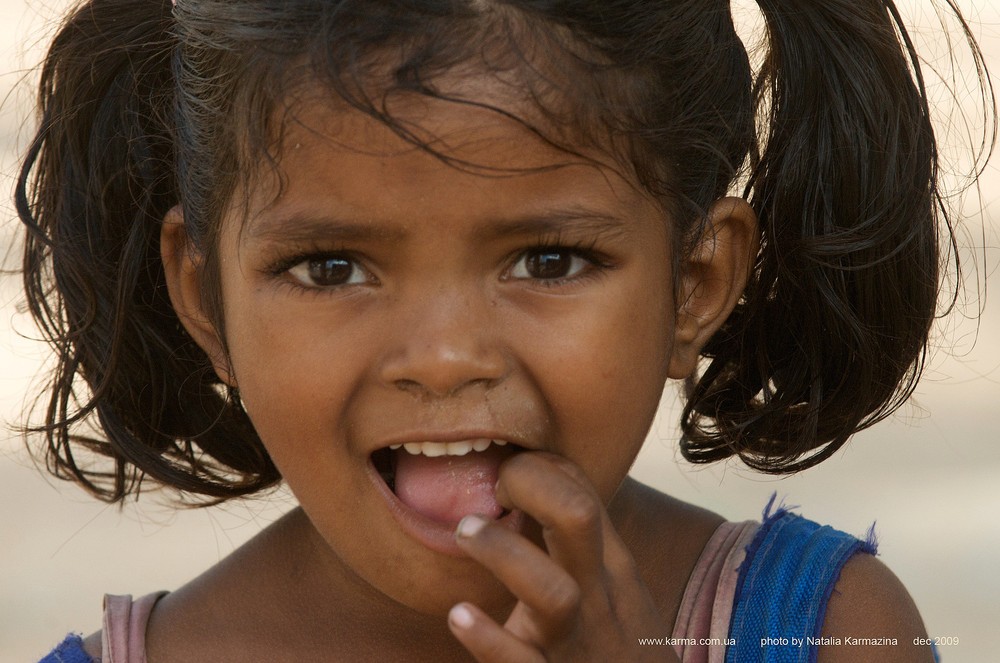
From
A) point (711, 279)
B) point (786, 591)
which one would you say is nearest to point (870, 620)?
point (786, 591)

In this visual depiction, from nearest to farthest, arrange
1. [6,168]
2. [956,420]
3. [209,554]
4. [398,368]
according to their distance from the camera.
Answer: [398,368], [209,554], [956,420], [6,168]

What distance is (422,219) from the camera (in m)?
1.48

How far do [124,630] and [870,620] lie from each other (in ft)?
3.06

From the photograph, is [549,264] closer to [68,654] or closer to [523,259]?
[523,259]

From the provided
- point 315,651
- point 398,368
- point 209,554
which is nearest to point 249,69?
point 398,368

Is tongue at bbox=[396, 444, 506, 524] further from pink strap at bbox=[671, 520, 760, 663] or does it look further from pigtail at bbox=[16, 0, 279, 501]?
pigtail at bbox=[16, 0, 279, 501]

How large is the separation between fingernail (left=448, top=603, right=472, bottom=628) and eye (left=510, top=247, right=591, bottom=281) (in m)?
0.42

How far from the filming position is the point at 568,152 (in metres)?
1.52

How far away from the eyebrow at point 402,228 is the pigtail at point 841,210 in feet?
1.37

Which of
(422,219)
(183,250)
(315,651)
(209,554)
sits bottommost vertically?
(209,554)

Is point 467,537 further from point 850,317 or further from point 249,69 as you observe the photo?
point 850,317

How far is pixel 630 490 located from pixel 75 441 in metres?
0.82

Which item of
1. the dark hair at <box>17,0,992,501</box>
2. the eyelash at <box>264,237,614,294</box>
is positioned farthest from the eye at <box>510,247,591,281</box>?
the dark hair at <box>17,0,992,501</box>

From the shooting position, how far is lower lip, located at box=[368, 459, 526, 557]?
1539mm
